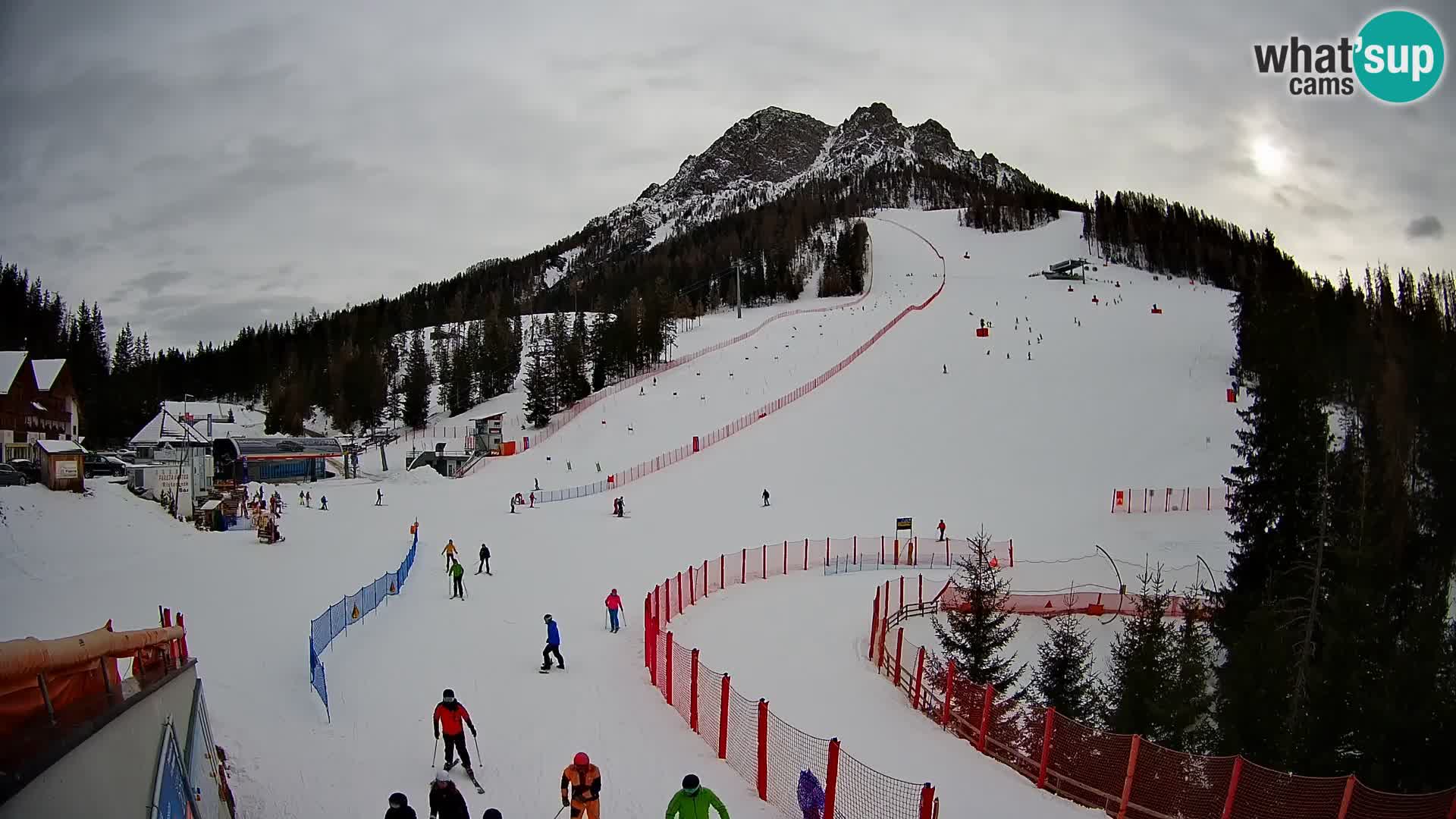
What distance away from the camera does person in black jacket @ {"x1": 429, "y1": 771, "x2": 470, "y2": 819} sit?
7711mm

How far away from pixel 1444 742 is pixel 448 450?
2620 inches

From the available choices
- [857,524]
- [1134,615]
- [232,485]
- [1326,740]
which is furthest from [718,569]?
[232,485]

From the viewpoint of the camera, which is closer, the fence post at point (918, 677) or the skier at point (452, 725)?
the skier at point (452, 725)

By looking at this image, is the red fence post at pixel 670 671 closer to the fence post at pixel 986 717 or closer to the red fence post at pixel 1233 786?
the fence post at pixel 986 717

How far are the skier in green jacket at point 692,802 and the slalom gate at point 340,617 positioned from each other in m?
7.70

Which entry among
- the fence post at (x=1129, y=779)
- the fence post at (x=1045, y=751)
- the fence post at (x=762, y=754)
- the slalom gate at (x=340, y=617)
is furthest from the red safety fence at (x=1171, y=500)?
the fence post at (x=762, y=754)

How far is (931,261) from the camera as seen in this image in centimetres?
12719

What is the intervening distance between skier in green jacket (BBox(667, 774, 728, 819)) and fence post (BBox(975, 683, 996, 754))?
5.97 m

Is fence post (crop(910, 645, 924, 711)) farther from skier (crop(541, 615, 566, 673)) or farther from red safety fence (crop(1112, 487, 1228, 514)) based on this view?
red safety fence (crop(1112, 487, 1228, 514))

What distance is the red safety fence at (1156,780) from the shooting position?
883cm

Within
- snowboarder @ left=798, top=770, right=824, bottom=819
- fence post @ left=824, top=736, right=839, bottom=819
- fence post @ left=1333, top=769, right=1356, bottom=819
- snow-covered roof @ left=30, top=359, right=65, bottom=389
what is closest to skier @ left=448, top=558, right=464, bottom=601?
snowboarder @ left=798, top=770, right=824, bottom=819

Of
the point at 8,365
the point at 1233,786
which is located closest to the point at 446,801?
the point at 1233,786

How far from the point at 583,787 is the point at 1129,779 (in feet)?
21.3

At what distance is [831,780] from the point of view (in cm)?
894
